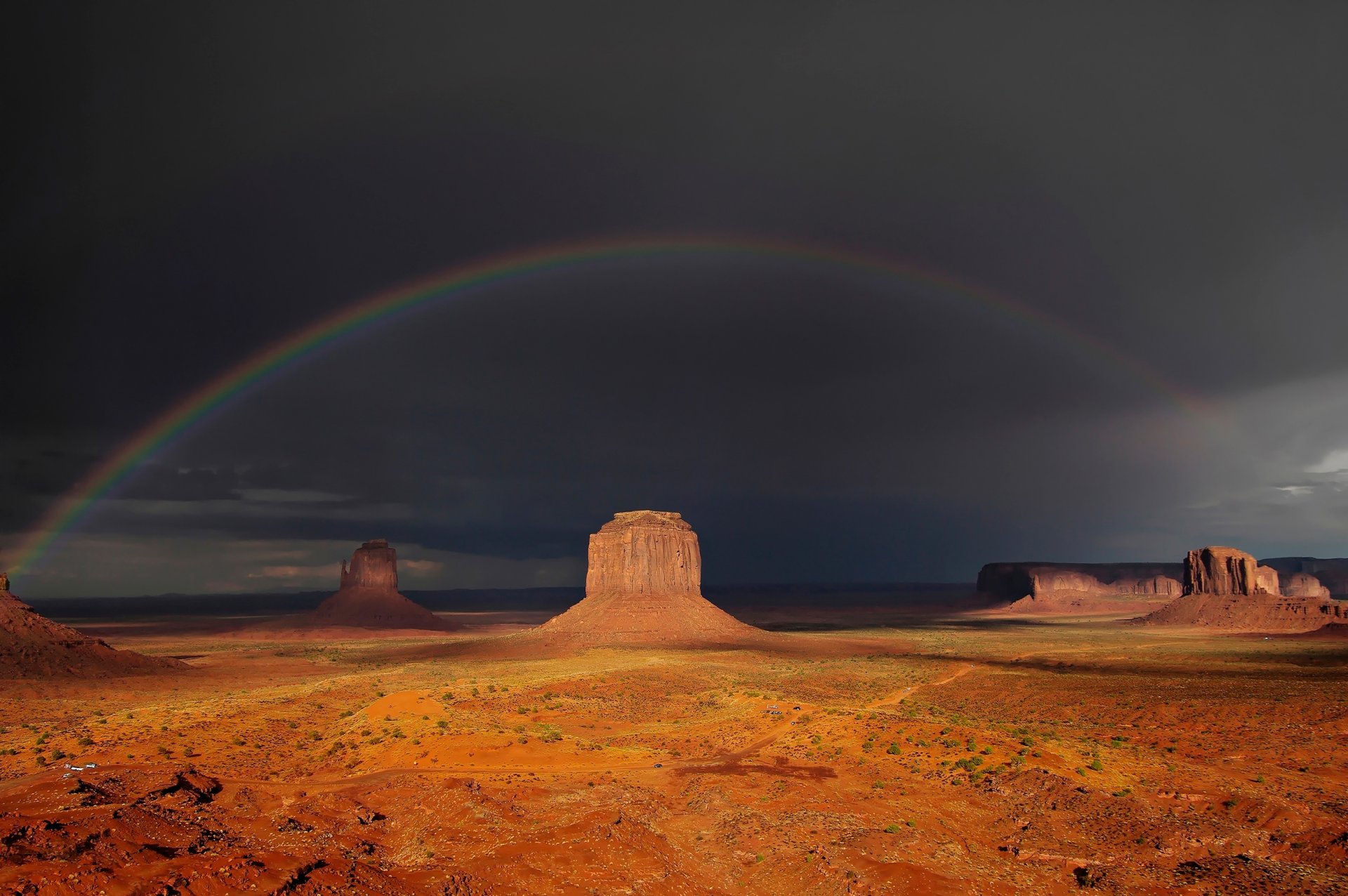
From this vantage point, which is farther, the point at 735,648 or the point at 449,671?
the point at 735,648

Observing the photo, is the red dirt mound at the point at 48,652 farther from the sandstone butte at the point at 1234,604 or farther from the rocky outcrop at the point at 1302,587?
the rocky outcrop at the point at 1302,587

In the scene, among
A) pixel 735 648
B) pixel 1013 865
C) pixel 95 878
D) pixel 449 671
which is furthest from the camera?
pixel 735 648

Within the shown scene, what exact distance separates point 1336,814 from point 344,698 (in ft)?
125

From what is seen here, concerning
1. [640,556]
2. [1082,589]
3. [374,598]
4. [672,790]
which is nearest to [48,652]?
[672,790]

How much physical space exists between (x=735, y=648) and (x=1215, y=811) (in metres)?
61.4

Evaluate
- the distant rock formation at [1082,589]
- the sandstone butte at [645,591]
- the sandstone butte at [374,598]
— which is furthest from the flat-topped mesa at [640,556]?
the distant rock formation at [1082,589]

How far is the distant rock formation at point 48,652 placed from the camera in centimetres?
4356

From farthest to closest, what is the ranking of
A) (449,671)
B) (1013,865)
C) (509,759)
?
1. (449,671)
2. (509,759)
3. (1013,865)

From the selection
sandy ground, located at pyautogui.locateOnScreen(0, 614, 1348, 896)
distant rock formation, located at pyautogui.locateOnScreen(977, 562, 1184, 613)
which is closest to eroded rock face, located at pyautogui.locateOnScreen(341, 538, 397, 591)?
sandy ground, located at pyautogui.locateOnScreen(0, 614, 1348, 896)

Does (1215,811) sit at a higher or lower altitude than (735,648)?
higher

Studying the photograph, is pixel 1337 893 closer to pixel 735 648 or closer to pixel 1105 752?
pixel 1105 752

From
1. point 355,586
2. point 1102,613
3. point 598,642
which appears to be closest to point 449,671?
point 598,642

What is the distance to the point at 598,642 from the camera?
8356 cm

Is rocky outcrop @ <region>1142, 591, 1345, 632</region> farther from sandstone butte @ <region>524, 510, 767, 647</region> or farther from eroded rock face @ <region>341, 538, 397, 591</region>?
eroded rock face @ <region>341, 538, 397, 591</region>
